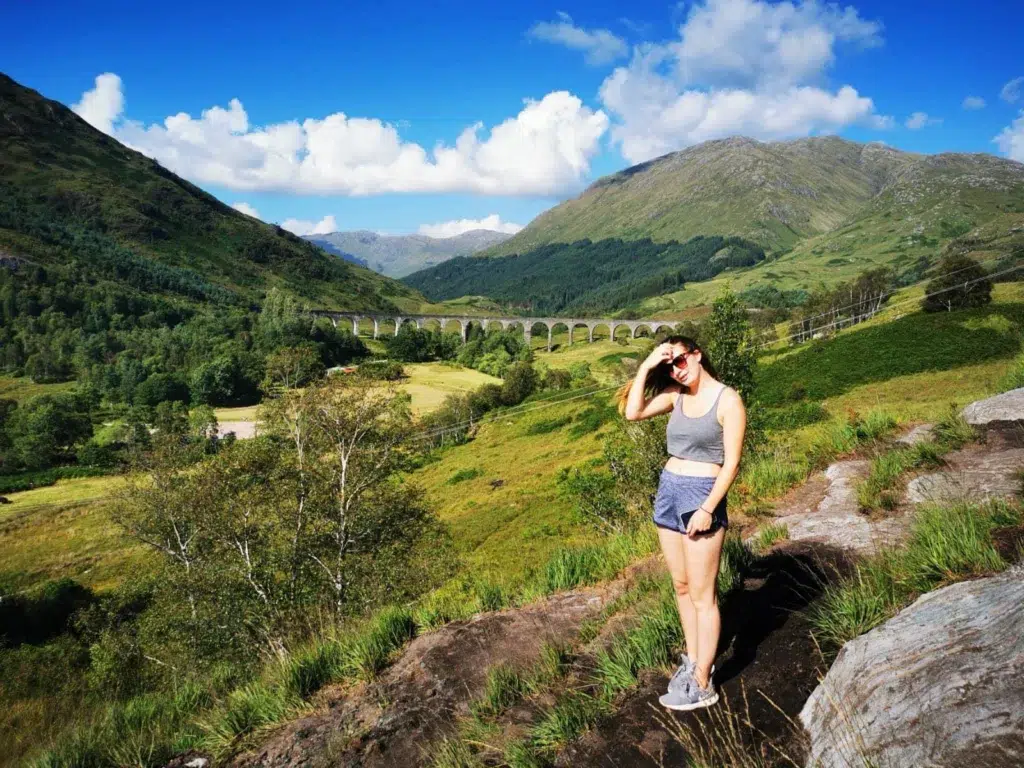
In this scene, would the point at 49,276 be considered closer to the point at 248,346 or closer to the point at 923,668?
the point at 248,346

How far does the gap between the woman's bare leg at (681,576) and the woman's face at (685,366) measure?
3.92 feet

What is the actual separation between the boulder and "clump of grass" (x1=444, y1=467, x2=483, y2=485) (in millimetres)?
52892

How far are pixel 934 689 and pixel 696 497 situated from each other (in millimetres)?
1672

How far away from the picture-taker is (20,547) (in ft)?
172

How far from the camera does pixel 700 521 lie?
399cm

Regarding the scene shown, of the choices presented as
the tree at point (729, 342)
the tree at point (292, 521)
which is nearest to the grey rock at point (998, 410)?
the tree at point (729, 342)

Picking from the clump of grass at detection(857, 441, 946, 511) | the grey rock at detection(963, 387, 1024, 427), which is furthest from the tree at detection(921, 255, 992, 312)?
the clump of grass at detection(857, 441, 946, 511)

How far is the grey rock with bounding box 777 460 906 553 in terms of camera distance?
5.99 meters

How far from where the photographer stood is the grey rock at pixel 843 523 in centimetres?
599

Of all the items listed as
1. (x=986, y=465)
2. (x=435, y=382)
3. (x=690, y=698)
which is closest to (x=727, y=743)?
(x=690, y=698)

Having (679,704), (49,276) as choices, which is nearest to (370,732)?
(679,704)

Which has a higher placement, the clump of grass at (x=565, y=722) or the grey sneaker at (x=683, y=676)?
the grey sneaker at (x=683, y=676)

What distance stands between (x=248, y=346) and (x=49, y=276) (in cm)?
9457

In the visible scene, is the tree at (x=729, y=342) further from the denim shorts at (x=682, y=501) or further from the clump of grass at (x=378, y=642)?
the denim shorts at (x=682, y=501)
